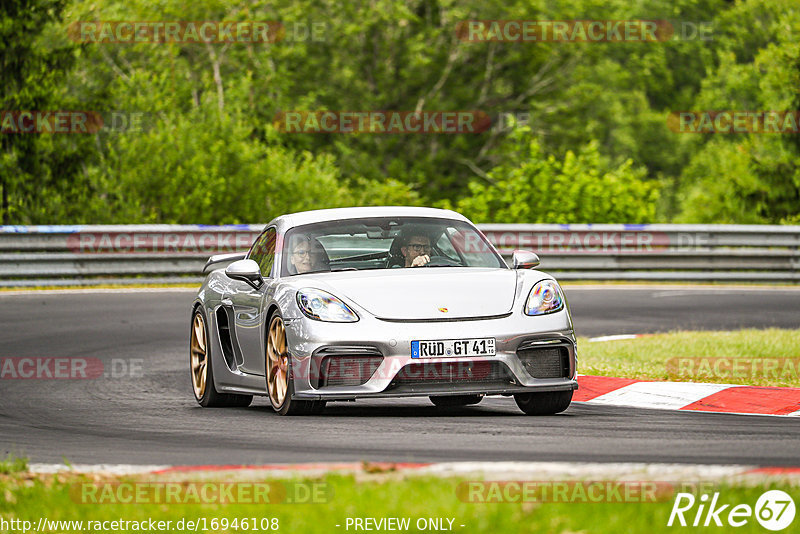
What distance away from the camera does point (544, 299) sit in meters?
9.42

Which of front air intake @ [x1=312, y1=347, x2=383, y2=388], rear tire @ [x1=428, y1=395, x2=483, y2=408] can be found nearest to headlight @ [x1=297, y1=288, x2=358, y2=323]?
front air intake @ [x1=312, y1=347, x2=383, y2=388]

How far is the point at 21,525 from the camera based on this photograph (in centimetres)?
571

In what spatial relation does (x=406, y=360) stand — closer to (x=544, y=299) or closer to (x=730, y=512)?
(x=544, y=299)

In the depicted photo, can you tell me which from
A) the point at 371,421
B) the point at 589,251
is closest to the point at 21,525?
the point at 371,421

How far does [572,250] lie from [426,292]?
15.0m

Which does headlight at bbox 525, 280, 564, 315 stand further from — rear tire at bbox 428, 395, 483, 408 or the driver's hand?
rear tire at bbox 428, 395, 483, 408

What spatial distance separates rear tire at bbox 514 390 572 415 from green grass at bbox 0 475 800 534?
347 centimetres

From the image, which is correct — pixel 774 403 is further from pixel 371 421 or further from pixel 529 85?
pixel 529 85

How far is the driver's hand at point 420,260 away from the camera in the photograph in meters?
10.1

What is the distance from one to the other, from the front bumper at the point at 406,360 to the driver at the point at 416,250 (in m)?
1.18

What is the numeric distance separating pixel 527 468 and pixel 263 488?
3.76 feet

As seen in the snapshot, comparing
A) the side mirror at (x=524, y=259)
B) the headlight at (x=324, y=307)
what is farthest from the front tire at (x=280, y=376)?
the side mirror at (x=524, y=259)

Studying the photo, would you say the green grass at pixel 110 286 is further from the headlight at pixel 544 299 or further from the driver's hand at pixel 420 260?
the headlight at pixel 544 299

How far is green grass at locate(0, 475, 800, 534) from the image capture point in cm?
520
